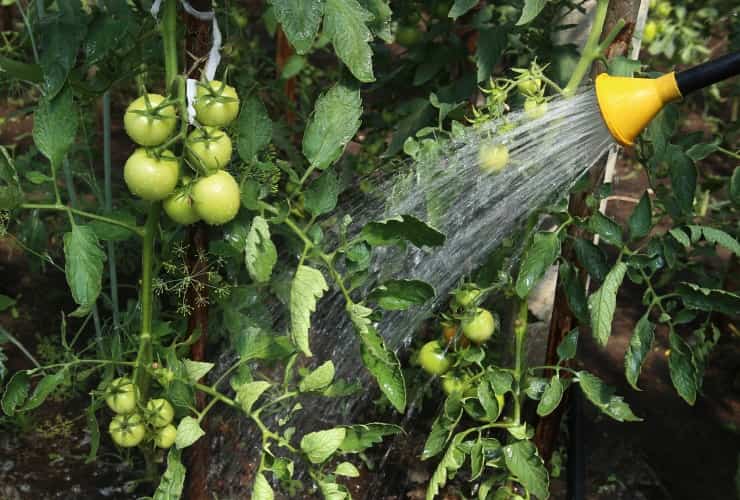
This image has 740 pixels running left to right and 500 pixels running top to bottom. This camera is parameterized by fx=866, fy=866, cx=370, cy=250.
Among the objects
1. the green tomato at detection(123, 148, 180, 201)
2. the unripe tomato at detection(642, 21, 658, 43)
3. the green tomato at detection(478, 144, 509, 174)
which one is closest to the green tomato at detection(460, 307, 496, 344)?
the green tomato at detection(478, 144, 509, 174)

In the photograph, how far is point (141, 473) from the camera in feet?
5.89

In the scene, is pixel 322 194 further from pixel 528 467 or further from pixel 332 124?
pixel 528 467

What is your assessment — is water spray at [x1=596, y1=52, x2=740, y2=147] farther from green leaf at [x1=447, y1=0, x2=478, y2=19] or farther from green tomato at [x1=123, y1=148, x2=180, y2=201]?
green tomato at [x1=123, y1=148, x2=180, y2=201]

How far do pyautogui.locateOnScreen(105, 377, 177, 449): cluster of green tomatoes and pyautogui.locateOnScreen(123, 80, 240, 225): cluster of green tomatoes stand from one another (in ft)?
1.08

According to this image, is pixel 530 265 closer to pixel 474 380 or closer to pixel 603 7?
pixel 474 380

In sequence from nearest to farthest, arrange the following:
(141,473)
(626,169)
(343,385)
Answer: (343,385) < (141,473) < (626,169)

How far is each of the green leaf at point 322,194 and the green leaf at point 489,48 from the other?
1.63 feet

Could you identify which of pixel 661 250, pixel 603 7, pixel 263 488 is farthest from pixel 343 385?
pixel 603 7

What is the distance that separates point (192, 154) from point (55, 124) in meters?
0.20

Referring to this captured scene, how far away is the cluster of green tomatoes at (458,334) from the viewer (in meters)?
1.25

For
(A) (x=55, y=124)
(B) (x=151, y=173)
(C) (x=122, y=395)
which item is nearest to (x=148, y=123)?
(B) (x=151, y=173)

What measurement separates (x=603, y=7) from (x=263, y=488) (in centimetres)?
78

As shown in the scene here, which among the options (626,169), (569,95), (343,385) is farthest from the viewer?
(626,169)

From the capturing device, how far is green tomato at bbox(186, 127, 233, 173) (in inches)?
35.7
